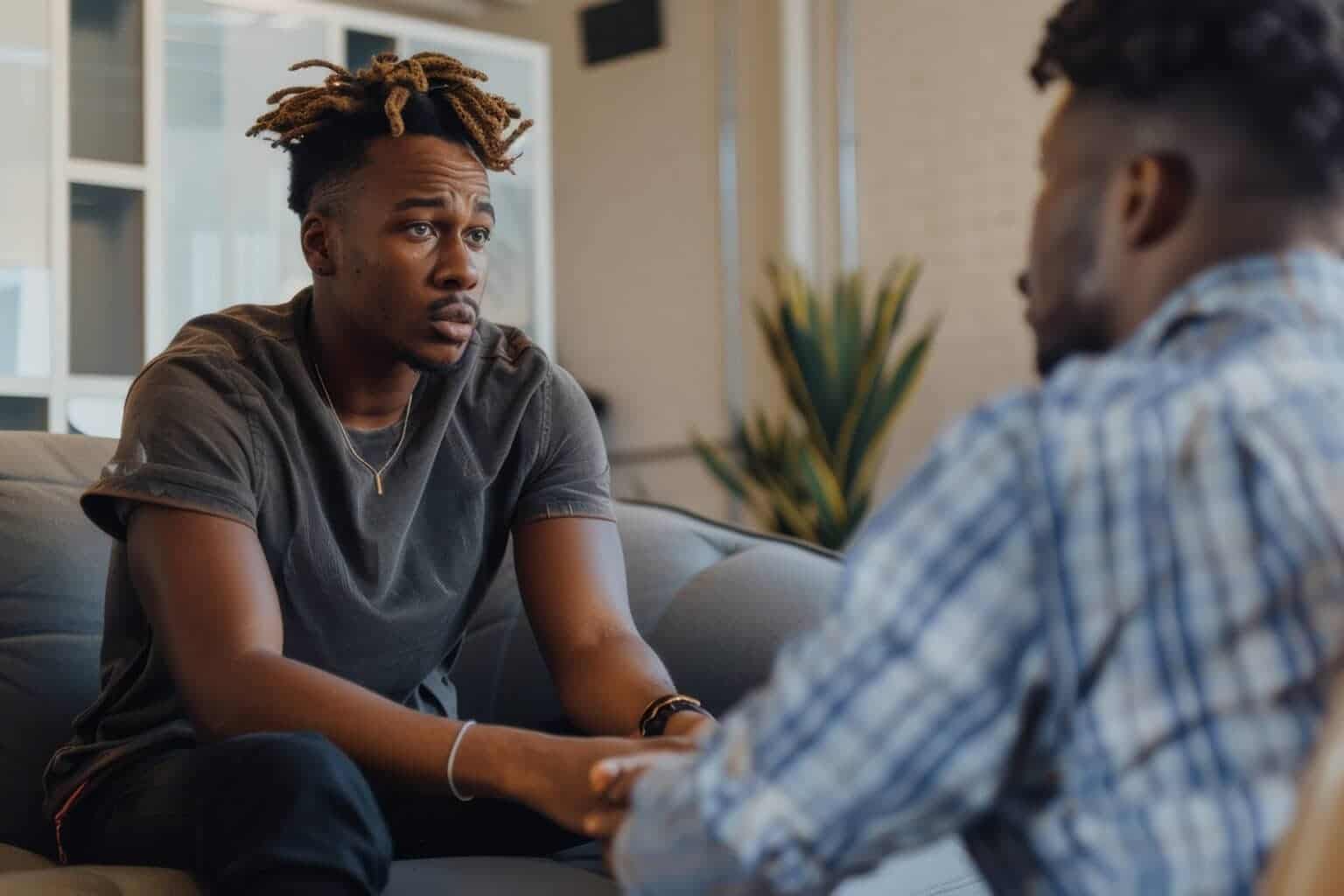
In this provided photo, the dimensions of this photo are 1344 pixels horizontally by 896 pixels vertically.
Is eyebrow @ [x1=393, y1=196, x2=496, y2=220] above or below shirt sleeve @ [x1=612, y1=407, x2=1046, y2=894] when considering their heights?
above

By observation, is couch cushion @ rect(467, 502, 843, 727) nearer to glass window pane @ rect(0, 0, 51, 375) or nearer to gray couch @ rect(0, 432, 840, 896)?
gray couch @ rect(0, 432, 840, 896)

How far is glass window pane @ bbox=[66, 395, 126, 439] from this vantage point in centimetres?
408

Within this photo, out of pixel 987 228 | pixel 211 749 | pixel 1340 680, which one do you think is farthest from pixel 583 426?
pixel 987 228

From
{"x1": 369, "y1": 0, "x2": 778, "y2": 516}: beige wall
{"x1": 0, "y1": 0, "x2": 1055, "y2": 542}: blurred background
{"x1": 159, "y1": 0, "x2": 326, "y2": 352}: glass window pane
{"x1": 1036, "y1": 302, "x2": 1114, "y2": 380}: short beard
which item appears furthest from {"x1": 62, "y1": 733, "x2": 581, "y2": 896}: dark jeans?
{"x1": 369, "y1": 0, "x2": 778, "y2": 516}: beige wall

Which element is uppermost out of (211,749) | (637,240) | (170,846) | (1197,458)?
(637,240)

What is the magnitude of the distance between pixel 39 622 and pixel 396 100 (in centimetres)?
74

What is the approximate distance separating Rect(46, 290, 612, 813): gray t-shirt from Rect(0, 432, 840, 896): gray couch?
15 centimetres

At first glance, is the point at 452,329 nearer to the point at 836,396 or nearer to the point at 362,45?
the point at 836,396

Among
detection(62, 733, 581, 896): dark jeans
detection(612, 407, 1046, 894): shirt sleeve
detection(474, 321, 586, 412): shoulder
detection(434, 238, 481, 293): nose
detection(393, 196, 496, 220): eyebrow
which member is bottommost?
detection(62, 733, 581, 896): dark jeans

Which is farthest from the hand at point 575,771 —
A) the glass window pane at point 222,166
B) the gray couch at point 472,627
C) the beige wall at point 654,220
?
the beige wall at point 654,220

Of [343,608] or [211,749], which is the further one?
[343,608]

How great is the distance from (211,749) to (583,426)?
65 cm

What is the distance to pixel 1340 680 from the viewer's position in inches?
26.4

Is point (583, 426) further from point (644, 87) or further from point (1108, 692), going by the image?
point (644, 87)
